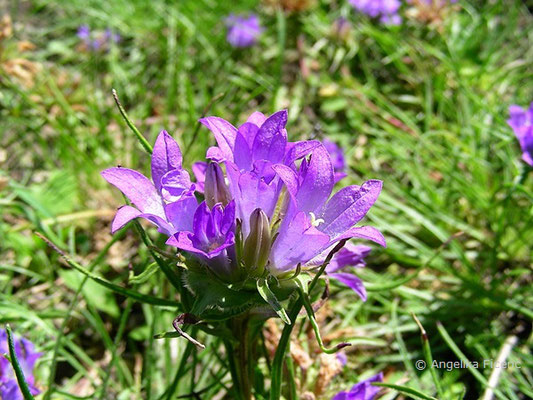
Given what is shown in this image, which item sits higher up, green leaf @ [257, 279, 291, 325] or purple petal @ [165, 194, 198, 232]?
purple petal @ [165, 194, 198, 232]

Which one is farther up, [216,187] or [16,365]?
[216,187]

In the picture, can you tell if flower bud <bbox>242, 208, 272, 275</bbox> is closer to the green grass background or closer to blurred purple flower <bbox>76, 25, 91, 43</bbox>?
the green grass background

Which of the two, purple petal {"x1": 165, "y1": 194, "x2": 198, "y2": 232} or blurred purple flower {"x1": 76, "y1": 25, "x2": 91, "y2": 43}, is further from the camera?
blurred purple flower {"x1": 76, "y1": 25, "x2": 91, "y2": 43}

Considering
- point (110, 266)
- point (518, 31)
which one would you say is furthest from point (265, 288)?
point (518, 31)

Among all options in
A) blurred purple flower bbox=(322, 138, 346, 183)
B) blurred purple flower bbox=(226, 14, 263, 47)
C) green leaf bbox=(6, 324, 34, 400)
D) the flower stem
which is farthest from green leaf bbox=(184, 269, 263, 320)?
blurred purple flower bbox=(226, 14, 263, 47)

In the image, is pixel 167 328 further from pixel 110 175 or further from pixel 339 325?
pixel 110 175

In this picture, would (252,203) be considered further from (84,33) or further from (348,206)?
(84,33)

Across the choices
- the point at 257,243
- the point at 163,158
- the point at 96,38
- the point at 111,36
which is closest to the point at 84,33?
the point at 96,38
